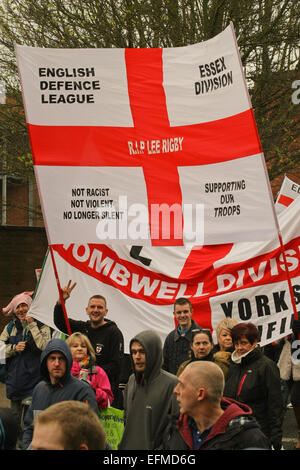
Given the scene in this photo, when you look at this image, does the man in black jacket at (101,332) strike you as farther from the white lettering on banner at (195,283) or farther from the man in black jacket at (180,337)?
the man in black jacket at (180,337)

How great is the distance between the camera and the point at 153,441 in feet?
17.2

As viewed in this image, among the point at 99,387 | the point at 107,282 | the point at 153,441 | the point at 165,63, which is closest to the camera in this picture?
the point at 153,441

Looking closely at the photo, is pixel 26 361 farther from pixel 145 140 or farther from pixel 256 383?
pixel 256 383

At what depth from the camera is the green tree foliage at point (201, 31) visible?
15.4 meters

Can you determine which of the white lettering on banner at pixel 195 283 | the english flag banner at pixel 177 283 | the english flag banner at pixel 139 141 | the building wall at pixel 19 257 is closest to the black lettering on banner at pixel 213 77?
the english flag banner at pixel 139 141

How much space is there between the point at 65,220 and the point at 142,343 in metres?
2.02

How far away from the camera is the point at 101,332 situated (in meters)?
7.84

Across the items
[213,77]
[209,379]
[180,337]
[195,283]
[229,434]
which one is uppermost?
[213,77]

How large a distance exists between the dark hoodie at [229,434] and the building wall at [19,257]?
14.0 meters

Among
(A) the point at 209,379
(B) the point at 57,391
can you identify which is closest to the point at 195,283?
(B) the point at 57,391

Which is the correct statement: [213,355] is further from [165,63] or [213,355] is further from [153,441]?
[165,63]

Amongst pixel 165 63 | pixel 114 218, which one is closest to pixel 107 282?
pixel 114 218

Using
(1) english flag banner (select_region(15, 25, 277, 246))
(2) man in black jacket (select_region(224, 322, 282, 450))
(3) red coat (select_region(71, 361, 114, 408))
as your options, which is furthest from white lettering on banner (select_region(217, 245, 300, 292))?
(3) red coat (select_region(71, 361, 114, 408))

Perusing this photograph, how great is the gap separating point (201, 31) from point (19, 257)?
6.37 m
